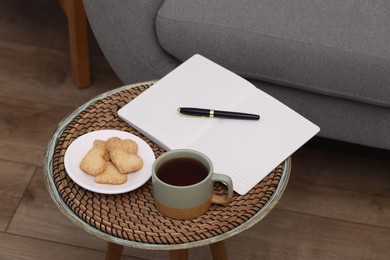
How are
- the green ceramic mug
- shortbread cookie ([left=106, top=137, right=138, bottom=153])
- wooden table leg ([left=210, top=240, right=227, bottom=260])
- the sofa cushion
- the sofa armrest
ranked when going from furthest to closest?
the sofa armrest
the sofa cushion
wooden table leg ([left=210, top=240, right=227, bottom=260])
shortbread cookie ([left=106, top=137, right=138, bottom=153])
the green ceramic mug

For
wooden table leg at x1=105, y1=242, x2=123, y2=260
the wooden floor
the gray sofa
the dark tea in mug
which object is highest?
the dark tea in mug

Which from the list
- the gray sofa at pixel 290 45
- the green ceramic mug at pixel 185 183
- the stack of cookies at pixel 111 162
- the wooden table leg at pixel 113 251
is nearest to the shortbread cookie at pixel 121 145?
the stack of cookies at pixel 111 162

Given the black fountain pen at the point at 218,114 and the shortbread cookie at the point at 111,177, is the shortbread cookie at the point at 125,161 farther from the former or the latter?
the black fountain pen at the point at 218,114

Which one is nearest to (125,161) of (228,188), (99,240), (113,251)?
(228,188)

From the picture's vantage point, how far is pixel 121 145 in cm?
116

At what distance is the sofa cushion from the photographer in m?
1.48

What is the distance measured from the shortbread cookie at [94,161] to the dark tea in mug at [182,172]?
0.36 ft

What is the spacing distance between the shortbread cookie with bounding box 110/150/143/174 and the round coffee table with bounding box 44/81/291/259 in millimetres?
38

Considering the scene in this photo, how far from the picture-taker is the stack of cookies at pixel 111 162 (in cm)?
112

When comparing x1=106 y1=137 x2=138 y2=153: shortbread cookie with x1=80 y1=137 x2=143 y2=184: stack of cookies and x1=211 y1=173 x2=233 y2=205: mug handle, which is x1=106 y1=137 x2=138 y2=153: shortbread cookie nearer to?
x1=80 y1=137 x2=143 y2=184: stack of cookies

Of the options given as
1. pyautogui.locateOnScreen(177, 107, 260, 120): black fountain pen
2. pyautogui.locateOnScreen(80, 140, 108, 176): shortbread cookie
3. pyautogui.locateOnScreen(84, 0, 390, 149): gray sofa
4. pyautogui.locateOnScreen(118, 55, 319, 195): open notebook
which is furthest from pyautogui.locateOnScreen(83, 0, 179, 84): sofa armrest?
pyautogui.locateOnScreen(80, 140, 108, 176): shortbread cookie

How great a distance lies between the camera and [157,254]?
1.57 meters

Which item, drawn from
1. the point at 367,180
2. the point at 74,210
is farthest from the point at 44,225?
the point at 367,180

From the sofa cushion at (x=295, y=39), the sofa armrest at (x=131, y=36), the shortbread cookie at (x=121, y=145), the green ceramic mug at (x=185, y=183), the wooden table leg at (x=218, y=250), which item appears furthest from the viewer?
the sofa armrest at (x=131, y=36)
